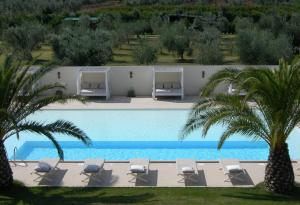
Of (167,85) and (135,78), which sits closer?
(167,85)

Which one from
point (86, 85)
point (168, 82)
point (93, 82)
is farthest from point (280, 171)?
point (93, 82)

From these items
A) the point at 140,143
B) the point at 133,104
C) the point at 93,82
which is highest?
the point at 93,82

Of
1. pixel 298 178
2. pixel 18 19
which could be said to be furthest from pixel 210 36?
pixel 298 178

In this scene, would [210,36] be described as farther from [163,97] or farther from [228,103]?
[228,103]

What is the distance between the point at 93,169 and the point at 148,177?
4.54ft

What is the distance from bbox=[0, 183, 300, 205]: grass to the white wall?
35.4 feet

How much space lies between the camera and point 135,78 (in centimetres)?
2180

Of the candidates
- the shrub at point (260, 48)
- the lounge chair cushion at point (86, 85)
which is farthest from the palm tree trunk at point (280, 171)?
the shrub at point (260, 48)

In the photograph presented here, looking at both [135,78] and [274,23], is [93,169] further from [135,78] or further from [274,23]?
[274,23]

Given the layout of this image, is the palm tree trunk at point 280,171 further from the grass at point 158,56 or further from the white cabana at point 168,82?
the grass at point 158,56

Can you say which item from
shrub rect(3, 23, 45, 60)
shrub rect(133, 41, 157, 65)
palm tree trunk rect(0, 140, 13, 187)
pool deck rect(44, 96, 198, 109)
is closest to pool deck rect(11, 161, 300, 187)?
palm tree trunk rect(0, 140, 13, 187)

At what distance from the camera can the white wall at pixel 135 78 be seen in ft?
71.0

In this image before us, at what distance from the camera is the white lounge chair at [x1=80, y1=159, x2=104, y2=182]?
11.7m

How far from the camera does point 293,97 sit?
1009 cm
